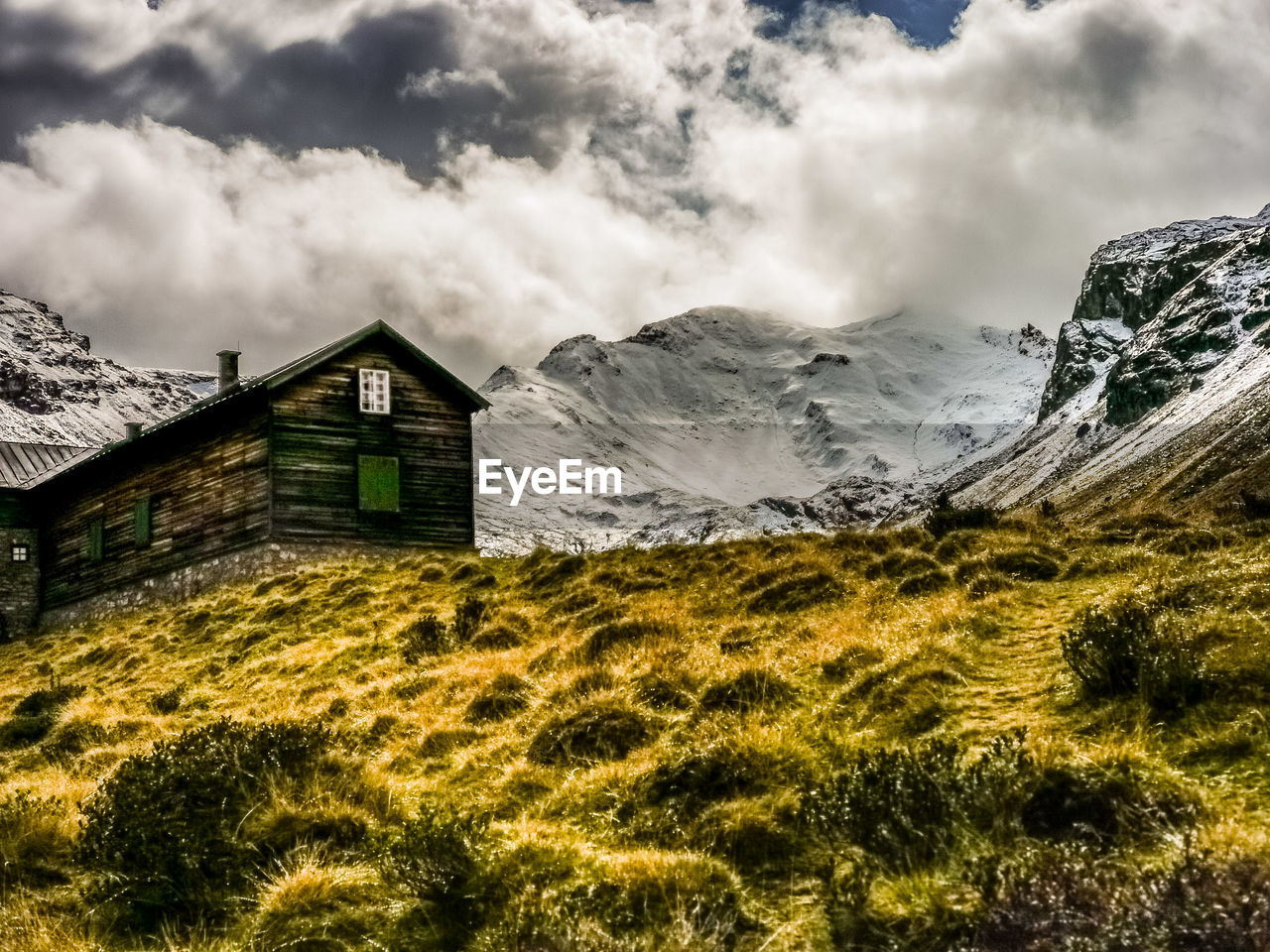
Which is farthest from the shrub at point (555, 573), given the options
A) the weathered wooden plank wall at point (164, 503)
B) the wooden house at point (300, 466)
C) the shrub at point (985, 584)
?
the weathered wooden plank wall at point (164, 503)

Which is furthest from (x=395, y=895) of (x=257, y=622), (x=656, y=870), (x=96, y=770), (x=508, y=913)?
(x=257, y=622)

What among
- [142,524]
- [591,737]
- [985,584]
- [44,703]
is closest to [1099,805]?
[591,737]

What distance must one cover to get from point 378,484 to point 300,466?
2.35m

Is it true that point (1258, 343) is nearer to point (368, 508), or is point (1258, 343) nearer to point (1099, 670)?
point (368, 508)

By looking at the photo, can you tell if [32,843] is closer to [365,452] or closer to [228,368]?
[365,452]

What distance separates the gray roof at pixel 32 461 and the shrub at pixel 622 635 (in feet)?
121

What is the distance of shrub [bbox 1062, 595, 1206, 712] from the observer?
9.54 meters

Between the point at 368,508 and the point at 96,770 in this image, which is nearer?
the point at 96,770

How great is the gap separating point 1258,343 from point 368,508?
194729 millimetres

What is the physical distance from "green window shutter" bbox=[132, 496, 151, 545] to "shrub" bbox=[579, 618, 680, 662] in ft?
94.5

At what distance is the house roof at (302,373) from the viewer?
3572 centimetres

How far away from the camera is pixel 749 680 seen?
12055 mm

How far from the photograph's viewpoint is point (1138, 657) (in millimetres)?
9867

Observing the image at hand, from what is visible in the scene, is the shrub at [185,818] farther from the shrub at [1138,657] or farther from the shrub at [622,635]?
the shrub at [1138,657]
